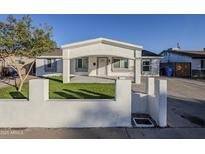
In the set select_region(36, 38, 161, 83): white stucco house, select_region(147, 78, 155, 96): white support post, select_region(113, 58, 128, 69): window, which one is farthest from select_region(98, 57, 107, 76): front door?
select_region(147, 78, 155, 96): white support post

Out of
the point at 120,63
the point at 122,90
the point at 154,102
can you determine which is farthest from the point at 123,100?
the point at 120,63

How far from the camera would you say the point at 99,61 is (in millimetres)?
23922

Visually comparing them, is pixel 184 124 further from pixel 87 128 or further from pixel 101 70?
pixel 101 70

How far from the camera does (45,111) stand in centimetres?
609

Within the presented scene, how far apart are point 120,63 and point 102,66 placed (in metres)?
2.17

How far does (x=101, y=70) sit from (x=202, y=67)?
14666 millimetres

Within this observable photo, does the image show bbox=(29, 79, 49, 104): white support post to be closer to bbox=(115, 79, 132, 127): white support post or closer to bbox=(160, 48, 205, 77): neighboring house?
bbox=(115, 79, 132, 127): white support post

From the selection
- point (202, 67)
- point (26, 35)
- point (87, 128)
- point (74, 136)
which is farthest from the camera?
point (202, 67)

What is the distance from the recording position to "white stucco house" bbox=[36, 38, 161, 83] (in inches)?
651

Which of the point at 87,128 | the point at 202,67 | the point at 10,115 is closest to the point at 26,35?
the point at 10,115

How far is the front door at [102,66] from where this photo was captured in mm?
23938

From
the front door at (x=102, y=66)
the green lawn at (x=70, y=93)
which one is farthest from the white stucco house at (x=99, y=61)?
the green lawn at (x=70, y=93)

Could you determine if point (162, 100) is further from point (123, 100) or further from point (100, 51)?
point (100, 51)

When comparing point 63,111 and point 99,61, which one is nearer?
point 63,111
